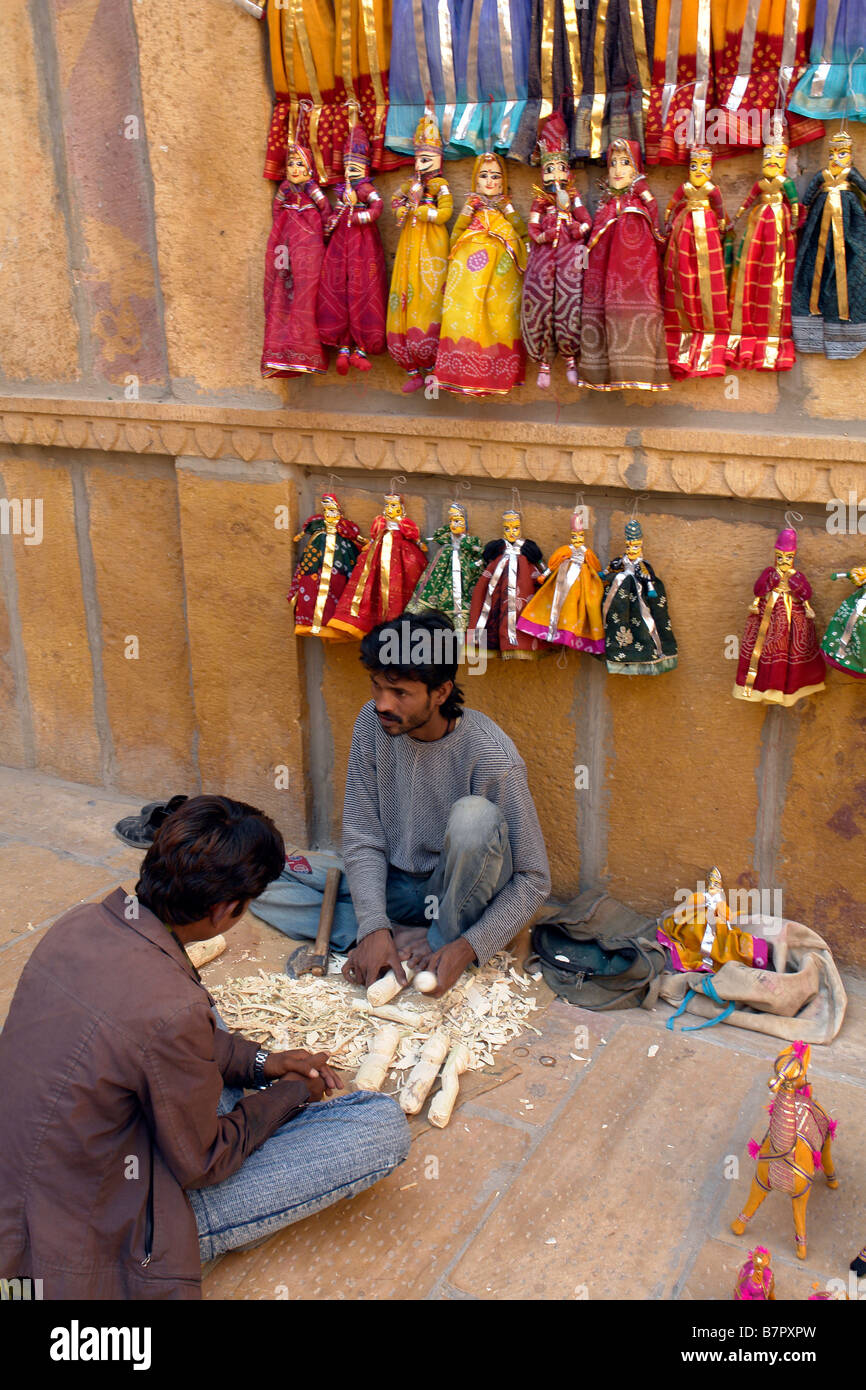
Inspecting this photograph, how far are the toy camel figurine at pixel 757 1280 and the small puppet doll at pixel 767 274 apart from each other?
2290 mm

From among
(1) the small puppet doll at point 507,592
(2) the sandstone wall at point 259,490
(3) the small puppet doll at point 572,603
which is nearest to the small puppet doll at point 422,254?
(2) the sandstone wall at point 259,490

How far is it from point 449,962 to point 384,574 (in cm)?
133

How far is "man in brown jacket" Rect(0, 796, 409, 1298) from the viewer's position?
2.01 m

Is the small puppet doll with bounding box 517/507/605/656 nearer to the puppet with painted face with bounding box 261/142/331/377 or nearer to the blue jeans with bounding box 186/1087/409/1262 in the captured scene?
the puppet with painted face with bounding box 261/142/331/377

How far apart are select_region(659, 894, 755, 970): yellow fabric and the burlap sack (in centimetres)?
5

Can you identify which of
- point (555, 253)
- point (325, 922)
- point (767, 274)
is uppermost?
point (555, 253)

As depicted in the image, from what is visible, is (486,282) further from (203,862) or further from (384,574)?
(203,862)

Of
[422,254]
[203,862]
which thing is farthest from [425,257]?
[203,862]

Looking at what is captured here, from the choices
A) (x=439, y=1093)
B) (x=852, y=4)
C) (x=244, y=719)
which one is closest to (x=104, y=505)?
(x=244, y=719)

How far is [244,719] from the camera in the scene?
4.45 metres

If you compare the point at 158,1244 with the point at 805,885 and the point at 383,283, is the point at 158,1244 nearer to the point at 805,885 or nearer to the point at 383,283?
the point at 805,885

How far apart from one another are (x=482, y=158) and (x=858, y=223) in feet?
3.71

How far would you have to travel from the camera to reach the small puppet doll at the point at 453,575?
3.72 metres

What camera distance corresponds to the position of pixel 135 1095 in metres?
2.09
